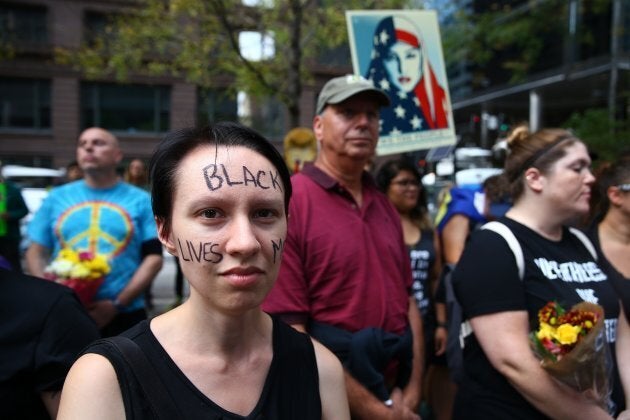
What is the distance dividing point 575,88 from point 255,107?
39.6 feet

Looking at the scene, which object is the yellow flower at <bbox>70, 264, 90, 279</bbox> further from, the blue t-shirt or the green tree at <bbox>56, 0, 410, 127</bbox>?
the green tree at <bbox>56, 0, 410, 127</bbox>

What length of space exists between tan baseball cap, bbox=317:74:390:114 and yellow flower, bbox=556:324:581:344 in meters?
1.32

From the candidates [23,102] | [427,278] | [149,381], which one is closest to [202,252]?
[149,381]

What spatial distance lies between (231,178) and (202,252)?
0.61 ft

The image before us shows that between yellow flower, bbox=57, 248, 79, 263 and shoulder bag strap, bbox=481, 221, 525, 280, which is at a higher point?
shoulder bag strap, bbox=481, 221, 525, 280

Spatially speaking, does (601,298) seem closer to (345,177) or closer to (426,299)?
(345,177)

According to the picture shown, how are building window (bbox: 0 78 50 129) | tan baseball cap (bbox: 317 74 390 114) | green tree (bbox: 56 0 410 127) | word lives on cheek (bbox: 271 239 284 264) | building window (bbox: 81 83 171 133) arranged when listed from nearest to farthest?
1. word lives on cheek (bbox: 271 239 284 264)
2. tan baseball cap (bbox: 317 74 390 114)
3. green tree (bbox: 56 0 410 127)
4. building window (bbox: 0 78 50 129)
5. building window (bbox: 81 83 171 133)

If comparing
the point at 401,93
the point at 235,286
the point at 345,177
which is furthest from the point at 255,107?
the point at 235,286

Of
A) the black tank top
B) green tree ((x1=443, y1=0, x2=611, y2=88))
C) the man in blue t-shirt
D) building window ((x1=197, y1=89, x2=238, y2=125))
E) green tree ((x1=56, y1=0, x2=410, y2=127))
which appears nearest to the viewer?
the black tank top

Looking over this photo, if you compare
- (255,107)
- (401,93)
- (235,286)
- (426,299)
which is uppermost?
(255,107)

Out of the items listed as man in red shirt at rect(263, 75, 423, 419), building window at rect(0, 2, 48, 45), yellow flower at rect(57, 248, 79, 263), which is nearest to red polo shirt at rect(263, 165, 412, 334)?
man in red shirt at rect(263, 75, 423, 419)

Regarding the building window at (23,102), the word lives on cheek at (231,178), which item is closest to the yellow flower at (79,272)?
the word lives on cheek at (231,178)

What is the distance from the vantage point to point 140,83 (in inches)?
998

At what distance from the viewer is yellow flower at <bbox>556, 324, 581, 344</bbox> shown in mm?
1929
